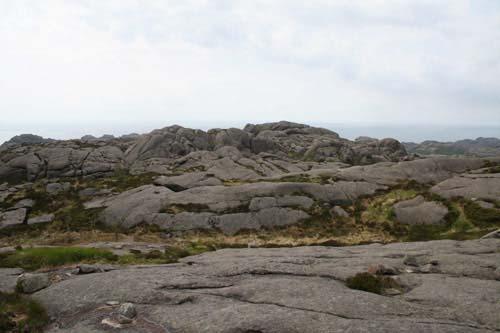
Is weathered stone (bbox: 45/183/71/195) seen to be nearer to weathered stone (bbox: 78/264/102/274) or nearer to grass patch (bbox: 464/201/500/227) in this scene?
weathered stone (bbox: 78/264/102/274)

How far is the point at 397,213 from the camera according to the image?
4434 centimetres

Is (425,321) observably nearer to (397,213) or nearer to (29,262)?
(29,262)

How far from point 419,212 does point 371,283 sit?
28.7m

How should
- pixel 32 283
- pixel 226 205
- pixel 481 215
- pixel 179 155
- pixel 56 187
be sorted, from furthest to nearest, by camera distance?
pixel 179 155 → pixel 56 187 → pixel 226 205 → pixel 481 215 → pixel 32 283

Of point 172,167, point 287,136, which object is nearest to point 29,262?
point 172,167

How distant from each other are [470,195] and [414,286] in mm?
32408

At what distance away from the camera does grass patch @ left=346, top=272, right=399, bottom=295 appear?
17.9 metres

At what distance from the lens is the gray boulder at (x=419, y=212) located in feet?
137

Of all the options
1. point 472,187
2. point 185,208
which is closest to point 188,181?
point 185,208

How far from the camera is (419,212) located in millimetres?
43250

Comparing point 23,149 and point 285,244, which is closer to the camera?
point 285,244

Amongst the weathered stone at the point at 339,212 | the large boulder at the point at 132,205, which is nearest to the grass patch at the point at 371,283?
the weathered stone at the point at 339,212

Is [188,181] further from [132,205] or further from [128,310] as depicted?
[128,310]

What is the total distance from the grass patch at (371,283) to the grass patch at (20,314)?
14.5 metres
